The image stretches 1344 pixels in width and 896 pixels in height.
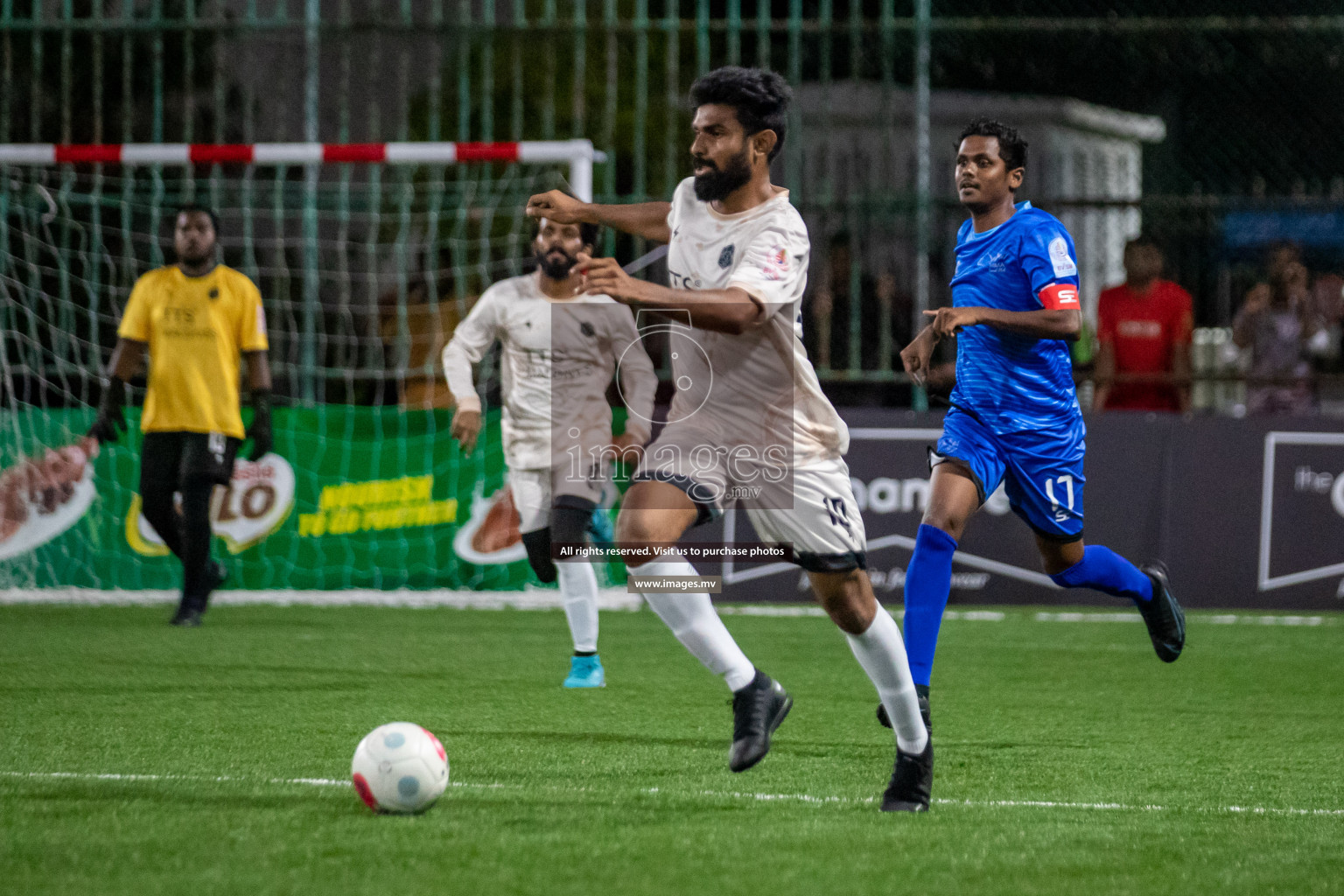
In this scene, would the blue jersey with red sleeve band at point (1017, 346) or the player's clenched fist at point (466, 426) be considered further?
the player's clenched fist at point (466, 426)

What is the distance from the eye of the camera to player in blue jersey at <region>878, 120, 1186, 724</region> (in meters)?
5.98

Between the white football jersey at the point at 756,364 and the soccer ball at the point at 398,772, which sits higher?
the white football jersey at the point at 756,364

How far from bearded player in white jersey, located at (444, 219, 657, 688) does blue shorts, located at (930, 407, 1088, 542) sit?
151cm

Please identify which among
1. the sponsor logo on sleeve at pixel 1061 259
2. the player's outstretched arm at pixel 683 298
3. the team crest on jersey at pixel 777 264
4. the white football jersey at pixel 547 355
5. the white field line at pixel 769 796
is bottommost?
the white field line at pixel 769 796

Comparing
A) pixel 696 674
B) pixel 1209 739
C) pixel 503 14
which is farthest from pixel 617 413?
pixel 503 14

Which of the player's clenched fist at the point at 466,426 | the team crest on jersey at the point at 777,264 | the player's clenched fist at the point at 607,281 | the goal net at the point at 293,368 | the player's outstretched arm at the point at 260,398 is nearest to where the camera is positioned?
the player's clenched fist at the point at 607,281

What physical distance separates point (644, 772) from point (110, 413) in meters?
5.37

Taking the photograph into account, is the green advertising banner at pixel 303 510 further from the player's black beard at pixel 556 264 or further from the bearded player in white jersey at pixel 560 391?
the player's black beard at pixel 556 264

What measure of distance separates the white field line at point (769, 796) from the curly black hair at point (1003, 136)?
98.6 inches

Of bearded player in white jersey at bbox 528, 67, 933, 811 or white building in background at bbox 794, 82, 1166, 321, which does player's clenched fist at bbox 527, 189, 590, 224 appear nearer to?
bearded player in white jersey at bbox 528, 67, 933, 811

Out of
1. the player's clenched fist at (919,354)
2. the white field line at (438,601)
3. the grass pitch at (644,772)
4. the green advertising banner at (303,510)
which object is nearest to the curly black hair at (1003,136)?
the player's clenched fist at (919,354)

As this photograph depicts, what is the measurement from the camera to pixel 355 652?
27.3 ft

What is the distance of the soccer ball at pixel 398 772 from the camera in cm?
430

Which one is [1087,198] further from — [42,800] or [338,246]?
[42,800]
